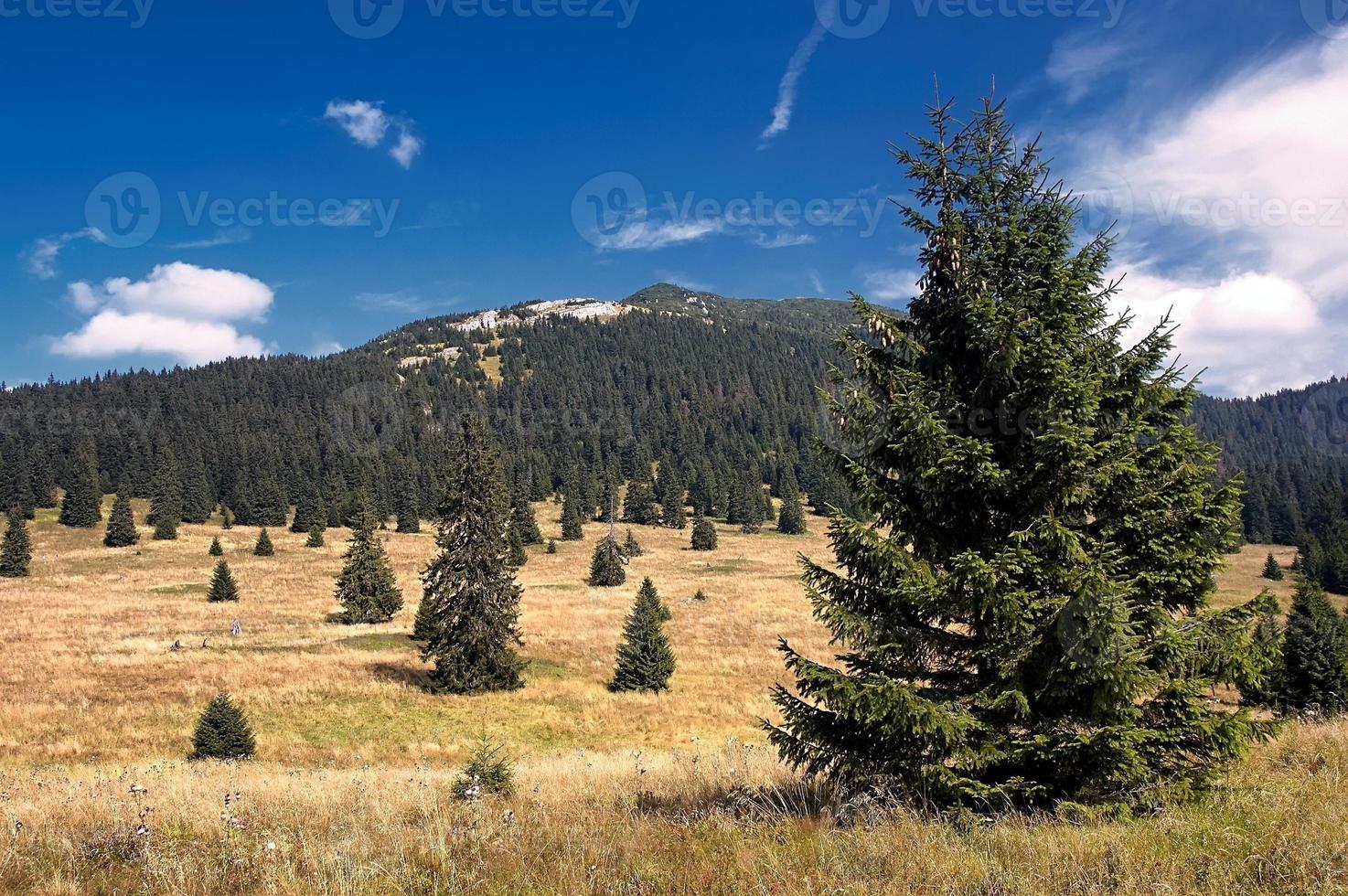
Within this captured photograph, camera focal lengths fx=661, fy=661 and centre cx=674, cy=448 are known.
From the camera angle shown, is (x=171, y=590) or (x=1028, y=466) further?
(x=171, y=590)

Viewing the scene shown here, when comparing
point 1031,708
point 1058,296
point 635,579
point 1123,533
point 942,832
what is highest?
point 1058,296

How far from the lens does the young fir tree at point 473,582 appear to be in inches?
1081

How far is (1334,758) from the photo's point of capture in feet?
23.3

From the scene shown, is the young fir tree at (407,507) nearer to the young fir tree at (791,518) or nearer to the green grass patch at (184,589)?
the green grass patch at (184,589)

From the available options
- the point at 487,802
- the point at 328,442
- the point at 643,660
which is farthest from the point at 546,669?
the point at 328,442

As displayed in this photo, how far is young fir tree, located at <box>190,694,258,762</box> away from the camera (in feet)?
55.5

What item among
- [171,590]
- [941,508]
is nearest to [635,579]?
[171,590]

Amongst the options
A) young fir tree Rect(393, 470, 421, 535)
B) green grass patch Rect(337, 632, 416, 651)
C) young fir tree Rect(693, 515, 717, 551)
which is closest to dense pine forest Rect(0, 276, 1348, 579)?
young fir tree Rect(393, 470, 421, 535)

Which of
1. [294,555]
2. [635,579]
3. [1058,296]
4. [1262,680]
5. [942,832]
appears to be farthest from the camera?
[294,555]

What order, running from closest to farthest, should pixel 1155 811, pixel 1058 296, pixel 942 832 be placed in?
pixel 942 832
pixel 1155 811
pixel 1058 296

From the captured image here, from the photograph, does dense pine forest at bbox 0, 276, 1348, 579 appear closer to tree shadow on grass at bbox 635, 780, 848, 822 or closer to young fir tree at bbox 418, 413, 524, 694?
young fir tree at bbox 418, 413, 524, 694

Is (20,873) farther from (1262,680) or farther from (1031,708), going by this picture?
(1262,680)

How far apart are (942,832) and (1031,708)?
1785 mm

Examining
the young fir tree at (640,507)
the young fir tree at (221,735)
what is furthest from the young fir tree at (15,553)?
the young fir tree at (640,507)
